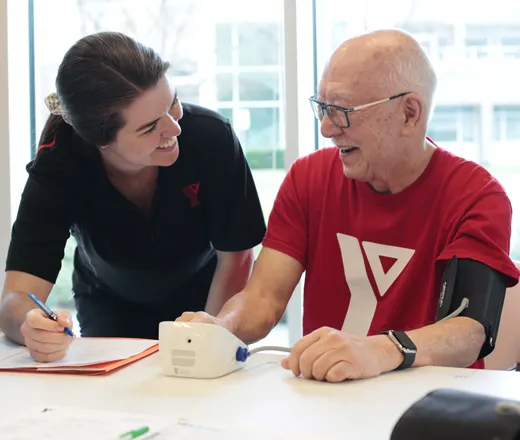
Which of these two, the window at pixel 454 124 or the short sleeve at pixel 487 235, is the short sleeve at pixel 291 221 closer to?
the short sleeve at pixel 487 235

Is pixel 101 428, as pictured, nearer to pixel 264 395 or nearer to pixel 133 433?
pixel 133 433

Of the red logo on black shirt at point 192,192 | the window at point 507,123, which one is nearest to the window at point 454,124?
the window at point 507,123

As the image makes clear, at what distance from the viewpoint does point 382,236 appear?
1841 millimetres

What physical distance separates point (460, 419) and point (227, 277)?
1.34 m

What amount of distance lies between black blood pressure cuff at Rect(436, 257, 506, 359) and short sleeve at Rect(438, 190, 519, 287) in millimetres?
18

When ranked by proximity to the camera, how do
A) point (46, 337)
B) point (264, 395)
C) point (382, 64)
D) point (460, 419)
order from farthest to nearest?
point (382, 64) → point (46, 337) → point (264, 395) → point (460, 419)

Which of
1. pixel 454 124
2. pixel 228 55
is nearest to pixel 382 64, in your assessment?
pixel 454 124

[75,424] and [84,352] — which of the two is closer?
[75,424]

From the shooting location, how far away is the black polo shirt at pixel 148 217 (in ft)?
6.40

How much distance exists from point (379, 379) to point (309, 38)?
1.83m

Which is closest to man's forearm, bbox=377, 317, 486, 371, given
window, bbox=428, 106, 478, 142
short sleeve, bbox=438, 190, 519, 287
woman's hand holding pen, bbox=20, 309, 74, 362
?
short sleeve, bbox=438, 190, 519, 287

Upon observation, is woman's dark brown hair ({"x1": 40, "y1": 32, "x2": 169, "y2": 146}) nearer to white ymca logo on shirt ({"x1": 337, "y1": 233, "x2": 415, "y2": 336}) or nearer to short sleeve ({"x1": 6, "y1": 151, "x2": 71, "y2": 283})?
short sleeve ({"x1": 6, "y1": 151, "x2": 71, "y2": 283})

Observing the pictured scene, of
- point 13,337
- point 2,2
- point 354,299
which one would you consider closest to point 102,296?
point 13,337

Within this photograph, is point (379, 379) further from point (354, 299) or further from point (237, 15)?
point (237, 15)
